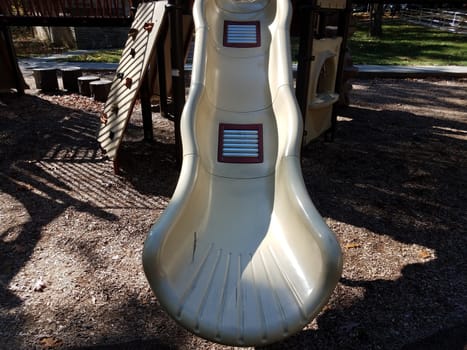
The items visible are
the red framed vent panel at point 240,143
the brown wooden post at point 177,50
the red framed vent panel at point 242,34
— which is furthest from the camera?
the red framed vent panel at point 242,34

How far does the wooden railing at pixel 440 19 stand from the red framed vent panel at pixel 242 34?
72.0 feet

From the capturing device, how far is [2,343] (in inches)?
100

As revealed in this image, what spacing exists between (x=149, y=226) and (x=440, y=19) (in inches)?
1201

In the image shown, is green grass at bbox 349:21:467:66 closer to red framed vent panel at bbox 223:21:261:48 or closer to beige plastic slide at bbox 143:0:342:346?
red framed vent panel at bbox 223:21:261:48

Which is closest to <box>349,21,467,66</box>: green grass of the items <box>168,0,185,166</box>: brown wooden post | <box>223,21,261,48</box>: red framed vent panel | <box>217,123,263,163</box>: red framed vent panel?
<box>223,21,261,48</box>: red framed vent panel

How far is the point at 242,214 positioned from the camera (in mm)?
3068

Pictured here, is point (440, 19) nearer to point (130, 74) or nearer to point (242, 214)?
point (130, 74)

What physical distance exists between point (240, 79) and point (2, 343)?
3.16 meters

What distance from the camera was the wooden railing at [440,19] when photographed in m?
23.6

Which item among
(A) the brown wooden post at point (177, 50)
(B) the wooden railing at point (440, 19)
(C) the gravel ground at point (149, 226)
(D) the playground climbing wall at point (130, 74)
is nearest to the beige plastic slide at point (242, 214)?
(A) the brown wooden post at point (177, 50)

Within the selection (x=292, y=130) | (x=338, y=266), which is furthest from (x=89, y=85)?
(x=338, y=266)

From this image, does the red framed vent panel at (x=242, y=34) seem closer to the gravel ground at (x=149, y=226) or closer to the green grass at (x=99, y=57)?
the gravel ground at (x=149, y=226)

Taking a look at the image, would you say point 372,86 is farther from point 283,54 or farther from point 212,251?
point 212,251

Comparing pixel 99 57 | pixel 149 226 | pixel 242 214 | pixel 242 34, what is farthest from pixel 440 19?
pixel 242 214
